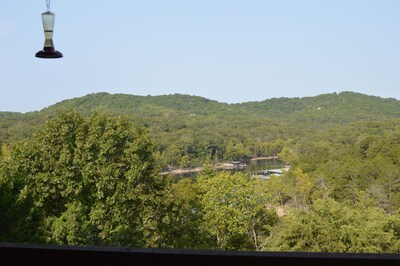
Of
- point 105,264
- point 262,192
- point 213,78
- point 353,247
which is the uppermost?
point 213,78

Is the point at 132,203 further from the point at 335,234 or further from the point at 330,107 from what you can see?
the point at 330,107

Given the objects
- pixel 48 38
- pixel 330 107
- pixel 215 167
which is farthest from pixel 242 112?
pixel 48 38

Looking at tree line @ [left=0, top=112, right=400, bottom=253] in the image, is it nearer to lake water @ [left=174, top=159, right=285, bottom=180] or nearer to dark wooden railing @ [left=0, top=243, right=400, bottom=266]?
dark wooden railing @ [left=0, top=243, right=400, bottom=266]

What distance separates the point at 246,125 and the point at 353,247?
37.1 meters

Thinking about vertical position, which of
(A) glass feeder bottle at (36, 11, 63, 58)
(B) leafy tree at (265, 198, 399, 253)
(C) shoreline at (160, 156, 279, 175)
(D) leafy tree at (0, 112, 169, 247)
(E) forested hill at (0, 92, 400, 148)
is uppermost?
(E) forested hill at (0, 92, 400, 148)

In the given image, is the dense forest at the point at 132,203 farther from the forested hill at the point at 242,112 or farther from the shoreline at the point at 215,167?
the forested hill at the point at 242,112

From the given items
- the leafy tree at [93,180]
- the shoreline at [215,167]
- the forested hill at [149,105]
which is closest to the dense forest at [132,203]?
the leafy tree at [93,180]

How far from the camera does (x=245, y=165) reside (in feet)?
146

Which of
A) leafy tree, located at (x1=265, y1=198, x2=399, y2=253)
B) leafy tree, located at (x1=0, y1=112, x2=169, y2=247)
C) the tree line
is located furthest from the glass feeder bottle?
leafy tree, located at (x1=265, y1=198, x2=399, y2=253)

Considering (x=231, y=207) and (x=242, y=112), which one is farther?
(x=242, y=112)

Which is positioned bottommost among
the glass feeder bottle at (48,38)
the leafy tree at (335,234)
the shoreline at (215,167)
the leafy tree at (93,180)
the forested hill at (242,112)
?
the leafy tree at (335,234)

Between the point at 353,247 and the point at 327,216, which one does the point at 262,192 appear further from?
the point at 353,247

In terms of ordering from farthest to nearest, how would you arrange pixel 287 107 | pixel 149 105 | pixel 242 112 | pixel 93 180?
pixel 287 107
pixel 242 112
pixel 149 105
pixel 93 180

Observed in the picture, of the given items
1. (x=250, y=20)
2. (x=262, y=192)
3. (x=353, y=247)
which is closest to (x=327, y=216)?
(x=353, y=247)
